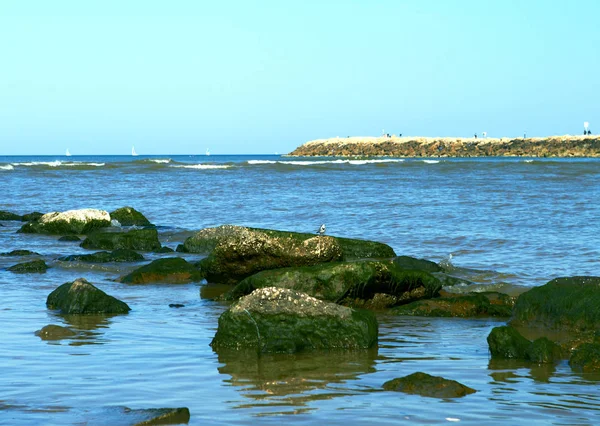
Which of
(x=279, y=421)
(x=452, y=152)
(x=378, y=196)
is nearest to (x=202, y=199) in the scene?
(x=378, y=196)

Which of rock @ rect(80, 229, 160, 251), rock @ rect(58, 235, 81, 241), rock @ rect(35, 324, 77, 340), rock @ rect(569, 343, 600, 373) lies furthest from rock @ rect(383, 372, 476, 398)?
rock @ rect(58, 235, 81, 241)

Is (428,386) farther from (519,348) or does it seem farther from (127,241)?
(127,241)

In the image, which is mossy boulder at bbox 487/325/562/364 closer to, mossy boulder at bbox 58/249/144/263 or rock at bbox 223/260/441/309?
rock at bbox 223/260/441/309

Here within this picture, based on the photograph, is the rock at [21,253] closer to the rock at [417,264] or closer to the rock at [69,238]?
the rock at [69,238]

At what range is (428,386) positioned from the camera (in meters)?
5.68

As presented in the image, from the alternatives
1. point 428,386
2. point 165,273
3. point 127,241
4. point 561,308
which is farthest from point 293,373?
point 127,241

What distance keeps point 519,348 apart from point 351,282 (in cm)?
297

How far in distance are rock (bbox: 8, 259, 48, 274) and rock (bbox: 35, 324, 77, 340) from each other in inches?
200

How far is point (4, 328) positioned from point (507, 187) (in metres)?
28.8

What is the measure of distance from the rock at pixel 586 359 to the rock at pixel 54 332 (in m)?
4.24

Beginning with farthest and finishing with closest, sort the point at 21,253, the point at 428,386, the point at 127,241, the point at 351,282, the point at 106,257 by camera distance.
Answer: the point at 127,241, the point at 21,253, the point at 106,257, the point at 351,282, the point at 428,386

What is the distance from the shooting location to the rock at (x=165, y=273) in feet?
38.9

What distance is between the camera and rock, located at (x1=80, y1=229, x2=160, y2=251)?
16094mm

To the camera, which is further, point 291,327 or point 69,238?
point 69,238
